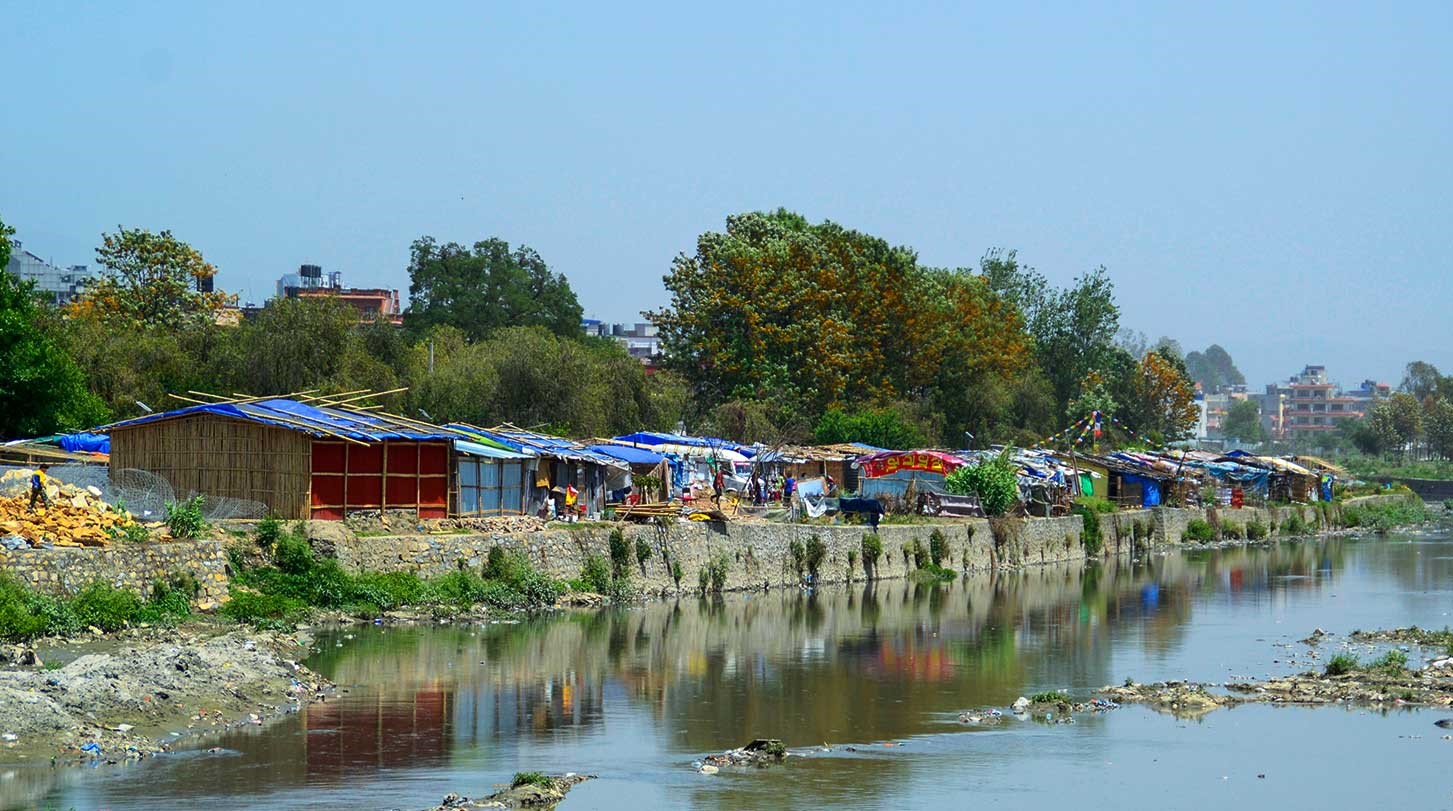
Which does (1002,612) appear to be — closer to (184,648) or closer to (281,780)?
(184,648)

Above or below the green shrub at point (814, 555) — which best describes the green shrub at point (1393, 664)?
below

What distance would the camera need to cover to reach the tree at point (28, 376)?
143 feet

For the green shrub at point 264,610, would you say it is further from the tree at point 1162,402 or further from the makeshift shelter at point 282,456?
the tree at point 1162,402

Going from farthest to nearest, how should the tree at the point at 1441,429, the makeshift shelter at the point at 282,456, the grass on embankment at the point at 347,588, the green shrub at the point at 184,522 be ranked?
the tree at the point at 1441,429 < the makeshift shelter at the point at 282,456 < the green shrub at the point at 184,522 < the grass on embankment at the point at 347,588

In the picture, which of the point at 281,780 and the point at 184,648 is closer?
the point at 281,780

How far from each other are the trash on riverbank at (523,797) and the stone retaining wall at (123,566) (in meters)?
12.9

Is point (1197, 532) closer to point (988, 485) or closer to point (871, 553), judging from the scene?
point (988, 485)

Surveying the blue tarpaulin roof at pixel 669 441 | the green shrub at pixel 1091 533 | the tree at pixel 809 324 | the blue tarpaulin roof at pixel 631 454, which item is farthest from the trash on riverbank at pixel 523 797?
the tree at pixel 809 324

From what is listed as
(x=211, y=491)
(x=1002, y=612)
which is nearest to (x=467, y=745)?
(x=211, y=491)

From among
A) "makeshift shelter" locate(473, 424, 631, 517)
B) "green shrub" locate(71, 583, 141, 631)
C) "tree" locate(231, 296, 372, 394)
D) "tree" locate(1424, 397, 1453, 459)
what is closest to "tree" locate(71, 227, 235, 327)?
"tree" locate(231, 296, 372, 394)

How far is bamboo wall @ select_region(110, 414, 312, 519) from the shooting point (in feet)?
120

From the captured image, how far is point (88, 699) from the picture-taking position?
70.4ft

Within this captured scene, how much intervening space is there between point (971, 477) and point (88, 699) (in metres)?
38.5

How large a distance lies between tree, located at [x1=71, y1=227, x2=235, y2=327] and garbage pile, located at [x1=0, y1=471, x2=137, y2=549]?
118ft
